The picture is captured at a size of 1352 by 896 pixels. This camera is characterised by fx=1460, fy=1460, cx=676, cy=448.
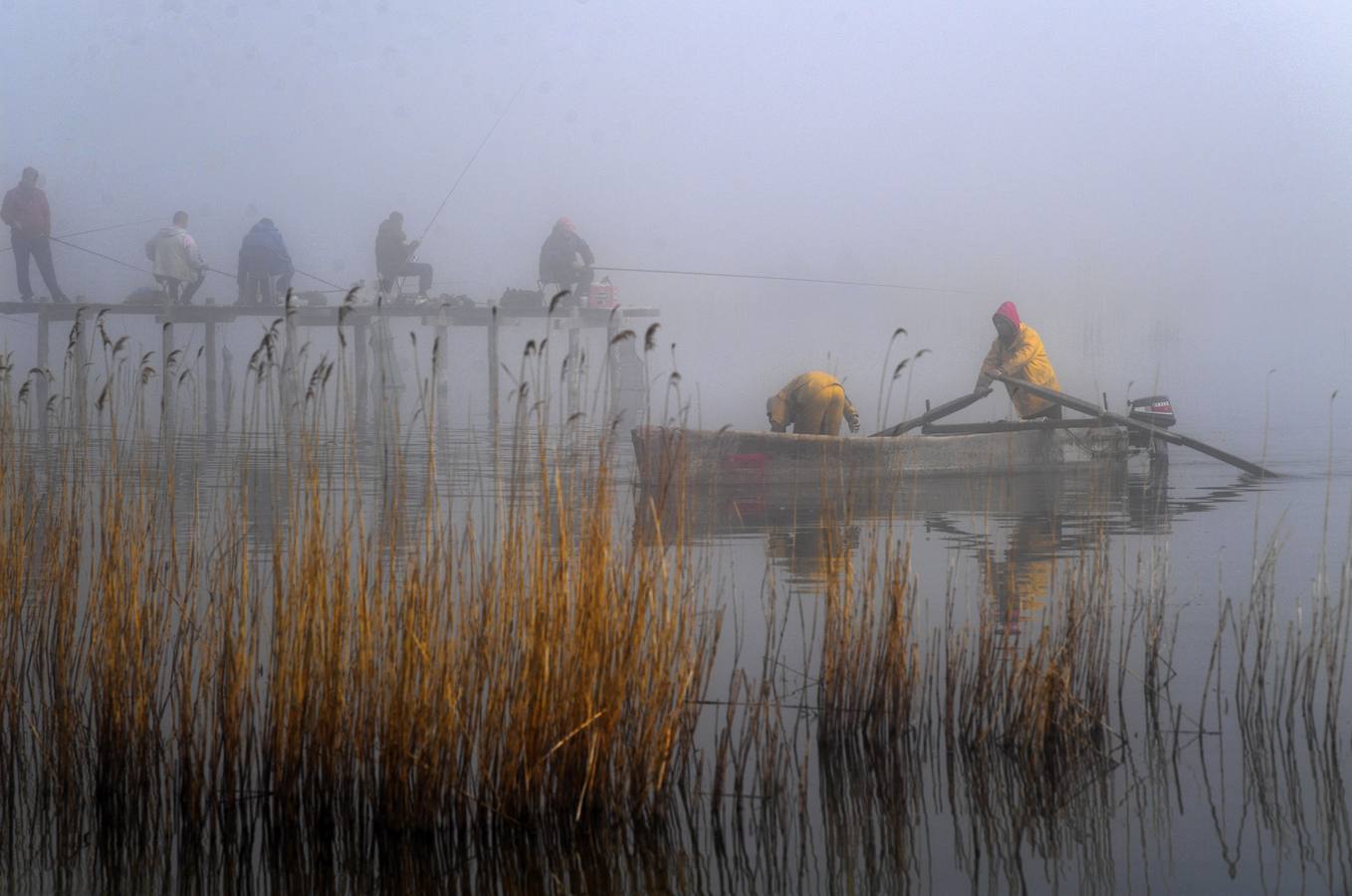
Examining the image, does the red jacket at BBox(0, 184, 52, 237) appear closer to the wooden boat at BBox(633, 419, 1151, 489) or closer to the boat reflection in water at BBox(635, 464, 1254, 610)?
the wooden boat at BBox(633, 419, 1151, 489)

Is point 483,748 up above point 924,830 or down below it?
above

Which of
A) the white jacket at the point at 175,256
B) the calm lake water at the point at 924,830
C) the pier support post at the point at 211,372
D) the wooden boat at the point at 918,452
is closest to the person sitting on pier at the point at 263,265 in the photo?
the white jacket at the point at 175,256

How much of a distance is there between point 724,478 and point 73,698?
8403mm

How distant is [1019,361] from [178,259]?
Result: 12.2 m

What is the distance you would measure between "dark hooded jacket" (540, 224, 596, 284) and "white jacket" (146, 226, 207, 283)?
15.2 ft

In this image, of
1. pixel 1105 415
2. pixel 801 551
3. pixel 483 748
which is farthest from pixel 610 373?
pixel 1105 415

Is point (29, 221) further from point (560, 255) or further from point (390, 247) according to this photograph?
point (560, 255)

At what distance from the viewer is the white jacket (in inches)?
777

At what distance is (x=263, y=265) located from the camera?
20.4m

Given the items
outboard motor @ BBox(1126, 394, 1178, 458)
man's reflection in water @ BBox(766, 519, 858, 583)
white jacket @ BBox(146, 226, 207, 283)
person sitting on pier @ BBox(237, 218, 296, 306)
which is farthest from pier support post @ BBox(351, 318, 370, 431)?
man's reflection in water @ BBox(766, 519, 858, 583)

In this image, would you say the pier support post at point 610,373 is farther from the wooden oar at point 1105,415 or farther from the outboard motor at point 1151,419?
the outboard motor at point 1151,419

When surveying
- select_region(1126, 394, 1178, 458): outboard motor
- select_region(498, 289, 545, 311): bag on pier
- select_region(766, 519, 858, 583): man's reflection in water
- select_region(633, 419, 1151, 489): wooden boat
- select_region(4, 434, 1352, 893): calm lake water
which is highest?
select_region(498, 289, 545, 311): bag on pier

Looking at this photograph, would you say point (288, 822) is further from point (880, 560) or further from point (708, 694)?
point (880, 560)

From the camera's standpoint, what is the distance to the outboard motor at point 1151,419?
42.0 ft
